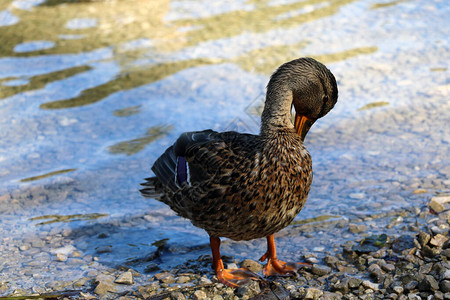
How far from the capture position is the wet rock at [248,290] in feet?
14.0

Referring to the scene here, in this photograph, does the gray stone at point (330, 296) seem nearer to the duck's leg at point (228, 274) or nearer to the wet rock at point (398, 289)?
the wet rock at point (398, 289)

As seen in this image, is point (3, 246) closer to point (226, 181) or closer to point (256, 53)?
point (226, 181)

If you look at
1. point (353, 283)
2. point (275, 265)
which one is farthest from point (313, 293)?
point (275, 265)

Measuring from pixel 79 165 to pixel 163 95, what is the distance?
184 cm

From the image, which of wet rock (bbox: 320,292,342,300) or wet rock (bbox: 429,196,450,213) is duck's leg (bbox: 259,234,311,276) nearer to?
wet rock (bbox: 320,292,342,300)

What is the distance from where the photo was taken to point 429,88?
8031mm

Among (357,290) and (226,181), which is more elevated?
(226,181)

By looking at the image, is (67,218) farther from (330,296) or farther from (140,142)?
(330,296)

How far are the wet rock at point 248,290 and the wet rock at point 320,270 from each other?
18.4 inches

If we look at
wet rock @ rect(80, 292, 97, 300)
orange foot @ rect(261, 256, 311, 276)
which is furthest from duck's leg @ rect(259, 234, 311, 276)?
wet rock @ rect(80, 292, 97, 300)

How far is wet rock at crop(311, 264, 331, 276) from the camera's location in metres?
4.50

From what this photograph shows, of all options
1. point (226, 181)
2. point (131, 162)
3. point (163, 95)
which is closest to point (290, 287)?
point (226, 181)

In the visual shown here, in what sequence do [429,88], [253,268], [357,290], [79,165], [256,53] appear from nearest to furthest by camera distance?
[357,290]
[253,268]
[79,165]
[429,88]
[256,53]

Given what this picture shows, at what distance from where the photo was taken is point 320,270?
14.8ft
